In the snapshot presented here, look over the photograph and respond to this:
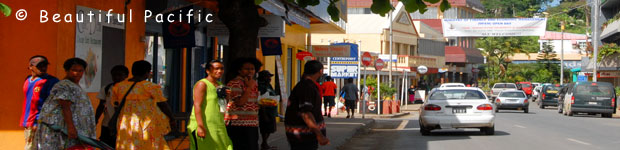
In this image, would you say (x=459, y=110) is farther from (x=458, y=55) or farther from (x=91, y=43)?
(x=458, y=55)

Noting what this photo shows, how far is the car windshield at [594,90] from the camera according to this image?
33469mm

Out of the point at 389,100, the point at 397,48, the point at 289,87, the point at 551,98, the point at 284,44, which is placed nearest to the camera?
the point at 284,44

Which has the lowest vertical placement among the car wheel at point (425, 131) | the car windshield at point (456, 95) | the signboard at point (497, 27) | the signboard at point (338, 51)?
the car wheel at point (425, 131)

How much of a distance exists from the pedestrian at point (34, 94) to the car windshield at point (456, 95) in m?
12.5

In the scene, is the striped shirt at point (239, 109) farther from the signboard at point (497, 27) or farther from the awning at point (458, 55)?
the awning at point (458, 55)

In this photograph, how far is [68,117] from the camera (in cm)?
801

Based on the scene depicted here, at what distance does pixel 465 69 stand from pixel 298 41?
59823mm

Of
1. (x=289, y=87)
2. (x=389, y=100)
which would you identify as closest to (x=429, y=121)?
(x=289, y=87)

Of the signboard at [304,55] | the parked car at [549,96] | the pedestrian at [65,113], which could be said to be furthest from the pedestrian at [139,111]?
the parked car at [549,96]

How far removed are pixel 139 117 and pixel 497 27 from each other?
137ft

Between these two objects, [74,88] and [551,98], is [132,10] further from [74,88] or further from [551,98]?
[551,98]

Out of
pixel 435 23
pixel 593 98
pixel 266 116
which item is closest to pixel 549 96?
pixel 593 98

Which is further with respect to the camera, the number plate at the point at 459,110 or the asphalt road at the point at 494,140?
the number plate at the point at 459,110

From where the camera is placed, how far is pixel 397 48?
60.8 m
